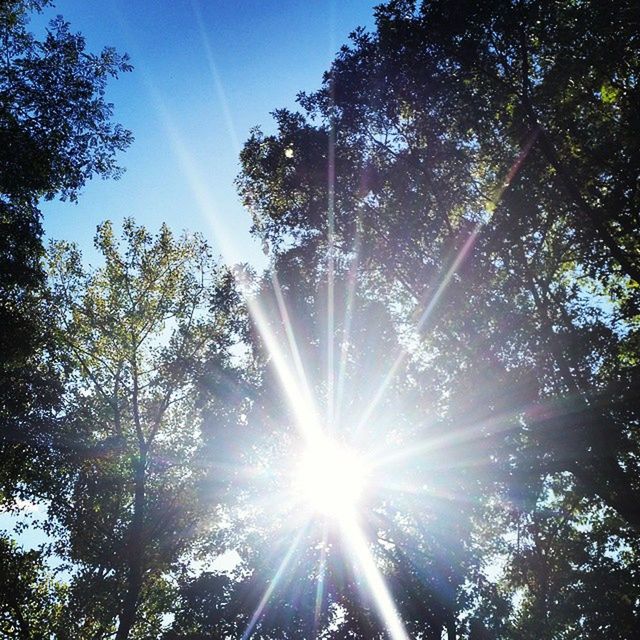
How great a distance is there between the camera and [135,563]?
16.1 meters

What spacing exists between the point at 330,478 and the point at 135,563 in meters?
8.80

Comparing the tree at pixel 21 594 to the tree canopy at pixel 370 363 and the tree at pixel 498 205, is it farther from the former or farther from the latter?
the tree at pixel 498 205

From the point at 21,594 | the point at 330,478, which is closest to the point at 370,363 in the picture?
the point at 330,478

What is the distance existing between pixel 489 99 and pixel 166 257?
16.1 metres

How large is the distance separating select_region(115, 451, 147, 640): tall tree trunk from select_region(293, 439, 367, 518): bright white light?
6.74m

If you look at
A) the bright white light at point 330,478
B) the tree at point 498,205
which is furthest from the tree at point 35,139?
the bright white light at point 330,478

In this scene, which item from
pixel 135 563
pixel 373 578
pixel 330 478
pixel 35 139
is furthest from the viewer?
pixel 330 478

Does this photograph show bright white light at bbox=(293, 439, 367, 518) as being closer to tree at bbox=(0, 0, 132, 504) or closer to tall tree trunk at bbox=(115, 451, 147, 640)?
tall tree trunk at bbox=(115, 451, 147, 640)

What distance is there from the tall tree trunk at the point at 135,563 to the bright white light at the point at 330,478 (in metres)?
6.74

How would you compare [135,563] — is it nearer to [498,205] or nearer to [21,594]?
[21,594]

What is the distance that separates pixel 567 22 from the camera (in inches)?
421

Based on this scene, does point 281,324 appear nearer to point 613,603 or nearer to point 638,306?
point 638,306

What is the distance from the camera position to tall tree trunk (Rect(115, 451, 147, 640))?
15.0m

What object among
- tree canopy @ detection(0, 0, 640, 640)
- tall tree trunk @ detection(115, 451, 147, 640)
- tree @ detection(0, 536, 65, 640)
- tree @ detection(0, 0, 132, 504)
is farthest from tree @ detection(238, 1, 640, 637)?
tree @ detection(0, 536, 65, 640)
